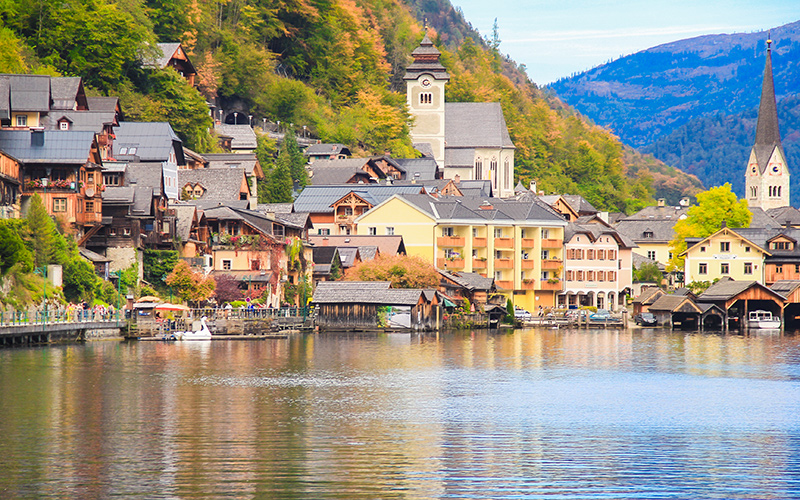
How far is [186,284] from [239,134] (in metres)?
41.4

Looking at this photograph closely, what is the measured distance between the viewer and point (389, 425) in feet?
111

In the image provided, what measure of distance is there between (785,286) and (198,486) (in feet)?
275

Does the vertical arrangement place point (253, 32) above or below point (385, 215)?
above

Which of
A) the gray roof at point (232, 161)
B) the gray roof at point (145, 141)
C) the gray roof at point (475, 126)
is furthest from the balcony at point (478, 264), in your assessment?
the gray roof at point (475, 126)

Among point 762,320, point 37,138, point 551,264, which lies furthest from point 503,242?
point 37,138

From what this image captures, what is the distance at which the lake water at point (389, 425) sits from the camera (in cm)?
2460

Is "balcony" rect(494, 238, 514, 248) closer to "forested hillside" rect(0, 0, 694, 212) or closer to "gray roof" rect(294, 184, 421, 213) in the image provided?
"gray roof" rect(294, 184, 421, 213)

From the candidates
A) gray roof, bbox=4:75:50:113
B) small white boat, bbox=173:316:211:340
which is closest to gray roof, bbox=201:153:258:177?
gray roof, bbox=4:75:50:113

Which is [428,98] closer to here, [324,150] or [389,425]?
[324,150]

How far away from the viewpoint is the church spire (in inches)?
6860

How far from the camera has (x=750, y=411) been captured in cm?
3834

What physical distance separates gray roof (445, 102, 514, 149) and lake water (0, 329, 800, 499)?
93.2 metres

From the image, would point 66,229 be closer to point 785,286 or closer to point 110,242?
point 110,242

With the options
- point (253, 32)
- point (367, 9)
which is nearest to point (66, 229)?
point (253, 32)
